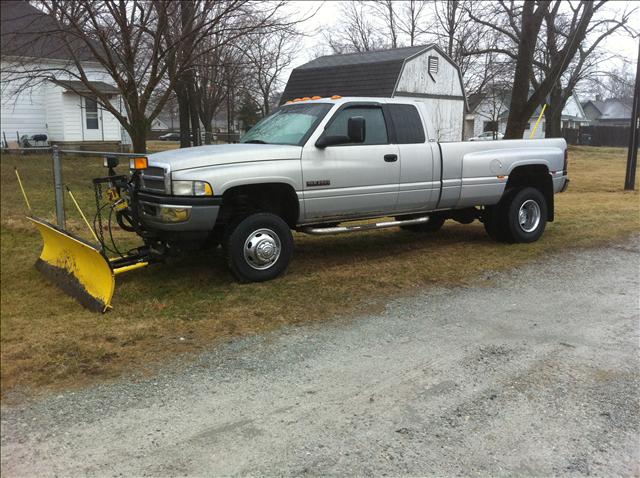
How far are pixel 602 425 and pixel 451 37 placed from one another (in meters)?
35.6

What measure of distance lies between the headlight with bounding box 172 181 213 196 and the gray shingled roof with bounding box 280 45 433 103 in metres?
17.9

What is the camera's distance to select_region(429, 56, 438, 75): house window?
24.8m

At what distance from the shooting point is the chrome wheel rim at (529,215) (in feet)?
27.6

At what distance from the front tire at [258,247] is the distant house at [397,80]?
1692 centimetres

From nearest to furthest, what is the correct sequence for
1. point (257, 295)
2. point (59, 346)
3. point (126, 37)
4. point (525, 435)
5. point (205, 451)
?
point (205, 451) → point (525, 435) → point (59, 346) → point (257, 295) → point (126, 37)

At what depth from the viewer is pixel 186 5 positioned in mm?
12141

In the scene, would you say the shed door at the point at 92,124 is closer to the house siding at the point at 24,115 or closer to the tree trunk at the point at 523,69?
the house siding at the point at 24,115

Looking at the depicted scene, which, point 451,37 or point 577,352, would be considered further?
point 451,37

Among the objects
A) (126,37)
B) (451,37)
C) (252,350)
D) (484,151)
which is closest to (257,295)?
(252,350)

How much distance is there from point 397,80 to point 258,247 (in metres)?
18.4

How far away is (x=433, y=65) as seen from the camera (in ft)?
81.9

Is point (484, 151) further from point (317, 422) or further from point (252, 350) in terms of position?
point (317, 422)

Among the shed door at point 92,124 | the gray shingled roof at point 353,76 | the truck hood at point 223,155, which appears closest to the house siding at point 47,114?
the shed door at point 92,124

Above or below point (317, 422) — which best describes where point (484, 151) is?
above
